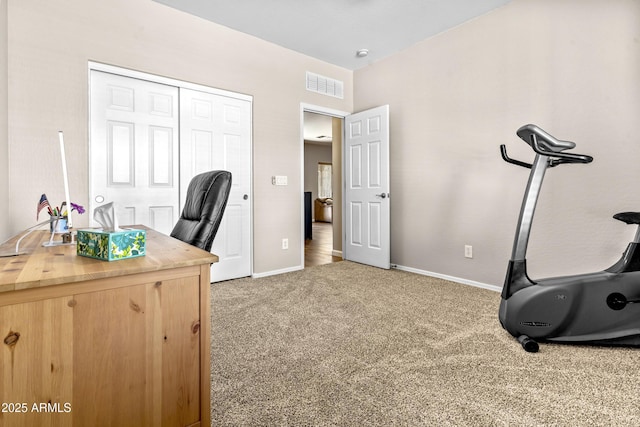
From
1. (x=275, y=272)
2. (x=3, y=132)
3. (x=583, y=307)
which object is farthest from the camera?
(x=275, y=272)

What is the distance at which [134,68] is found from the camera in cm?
281

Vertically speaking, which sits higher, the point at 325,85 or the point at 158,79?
the point at 325,85

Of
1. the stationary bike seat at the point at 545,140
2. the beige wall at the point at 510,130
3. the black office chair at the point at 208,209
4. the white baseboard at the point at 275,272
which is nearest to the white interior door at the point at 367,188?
the beige wall at the point at 510,130

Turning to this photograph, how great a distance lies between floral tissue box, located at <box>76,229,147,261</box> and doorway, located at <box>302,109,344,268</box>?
323 cm

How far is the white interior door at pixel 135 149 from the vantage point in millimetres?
2680

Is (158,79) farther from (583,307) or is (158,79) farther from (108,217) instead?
(583,307)

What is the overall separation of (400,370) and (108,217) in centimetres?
146

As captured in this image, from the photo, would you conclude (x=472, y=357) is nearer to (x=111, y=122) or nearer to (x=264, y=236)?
(x=264, y=236)

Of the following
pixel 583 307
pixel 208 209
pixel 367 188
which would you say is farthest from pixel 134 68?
pixel 583 307

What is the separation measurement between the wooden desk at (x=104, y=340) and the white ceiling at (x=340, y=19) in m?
2.85

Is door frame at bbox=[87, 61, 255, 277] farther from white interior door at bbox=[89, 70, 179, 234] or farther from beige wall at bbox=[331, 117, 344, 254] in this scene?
beige wall at bbox=[331, 117, 344, 254]

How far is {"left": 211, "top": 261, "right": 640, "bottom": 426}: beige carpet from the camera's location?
1.28 metres

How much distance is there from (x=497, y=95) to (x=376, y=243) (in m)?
2.03

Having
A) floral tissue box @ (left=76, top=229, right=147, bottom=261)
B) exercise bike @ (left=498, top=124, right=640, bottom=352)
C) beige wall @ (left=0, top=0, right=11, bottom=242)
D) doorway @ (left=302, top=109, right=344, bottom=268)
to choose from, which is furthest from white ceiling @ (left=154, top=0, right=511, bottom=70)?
floral tissue box @ (left=76, top=229, right=147, bottom=261)
